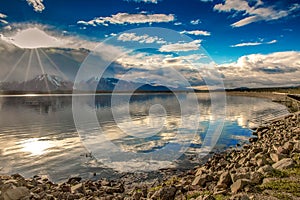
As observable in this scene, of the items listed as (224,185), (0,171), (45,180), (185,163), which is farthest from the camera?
(185,163)

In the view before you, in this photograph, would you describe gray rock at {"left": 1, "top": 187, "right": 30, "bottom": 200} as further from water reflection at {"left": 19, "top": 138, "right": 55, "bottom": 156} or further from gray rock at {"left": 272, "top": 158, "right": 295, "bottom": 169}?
water reflection at {"left": 19, "top": 138, "right": 55, "bottom": 156}

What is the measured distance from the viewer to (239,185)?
10.6 meters

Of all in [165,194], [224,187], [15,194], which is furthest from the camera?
[15,194]

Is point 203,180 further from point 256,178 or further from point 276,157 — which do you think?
point 276,157

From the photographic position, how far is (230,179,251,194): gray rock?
34.6 feet

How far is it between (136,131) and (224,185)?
27.9m

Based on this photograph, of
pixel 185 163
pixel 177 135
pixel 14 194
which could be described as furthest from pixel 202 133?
pixel 14 194

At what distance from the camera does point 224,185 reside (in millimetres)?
11594

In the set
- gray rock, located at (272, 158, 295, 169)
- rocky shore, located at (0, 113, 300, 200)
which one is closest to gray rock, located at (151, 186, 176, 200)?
rocky shore, located at (0, 113, 300, 200)

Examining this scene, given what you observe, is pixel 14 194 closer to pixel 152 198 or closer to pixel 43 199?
pixel 43 199

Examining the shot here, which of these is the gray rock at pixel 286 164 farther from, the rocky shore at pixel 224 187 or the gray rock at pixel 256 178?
the gray rock at pixel 256 178

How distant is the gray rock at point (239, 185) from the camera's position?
34.6 ft

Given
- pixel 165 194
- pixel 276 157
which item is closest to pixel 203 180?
pixel 165 194

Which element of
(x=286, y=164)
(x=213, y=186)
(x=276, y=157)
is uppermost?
(x=286, y=164)
